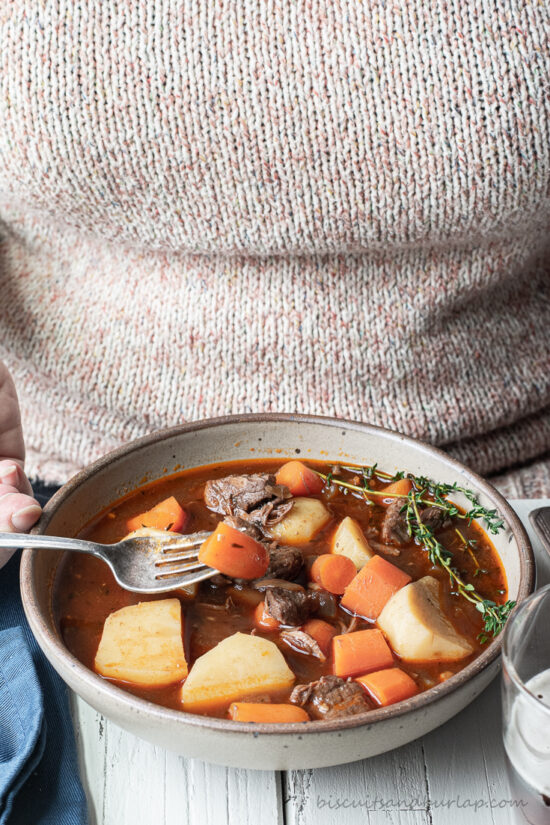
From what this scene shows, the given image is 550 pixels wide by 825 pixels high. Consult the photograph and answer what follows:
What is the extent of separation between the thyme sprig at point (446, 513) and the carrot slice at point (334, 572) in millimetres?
129

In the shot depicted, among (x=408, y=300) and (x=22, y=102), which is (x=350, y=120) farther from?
(x=22, y=102)

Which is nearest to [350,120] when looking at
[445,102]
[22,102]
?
[445,102]

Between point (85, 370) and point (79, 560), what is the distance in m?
0.75

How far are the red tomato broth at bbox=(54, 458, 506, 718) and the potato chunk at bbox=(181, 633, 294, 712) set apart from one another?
15 millimetres

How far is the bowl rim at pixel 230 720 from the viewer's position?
3.05 ft

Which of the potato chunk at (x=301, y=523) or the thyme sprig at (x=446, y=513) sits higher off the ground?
the potato chunk at (x=301, y=523)

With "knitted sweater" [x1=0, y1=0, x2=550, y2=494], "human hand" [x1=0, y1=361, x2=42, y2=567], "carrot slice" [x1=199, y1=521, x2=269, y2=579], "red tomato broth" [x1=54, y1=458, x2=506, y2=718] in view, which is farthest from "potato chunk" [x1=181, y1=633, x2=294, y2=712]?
"knitted sweater" [x1=0, y1=0, x2=550, y2=494]

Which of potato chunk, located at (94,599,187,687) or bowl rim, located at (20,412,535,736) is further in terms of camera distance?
potato chunk, located at (94,599,187,687)

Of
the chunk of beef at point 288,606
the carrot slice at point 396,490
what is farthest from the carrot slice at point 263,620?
the carrot slice at point 396,490

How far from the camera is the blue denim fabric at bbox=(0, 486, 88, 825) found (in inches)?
42.4

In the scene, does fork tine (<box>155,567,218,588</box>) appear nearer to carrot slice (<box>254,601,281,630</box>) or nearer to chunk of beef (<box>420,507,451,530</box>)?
carrot slice (<box>254,601,281,630</box>)

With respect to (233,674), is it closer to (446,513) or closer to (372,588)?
(372,588)

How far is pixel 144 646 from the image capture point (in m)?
1.12

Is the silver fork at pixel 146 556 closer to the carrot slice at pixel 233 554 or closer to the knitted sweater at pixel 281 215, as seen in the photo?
the carrot slice at pixel 233 554
